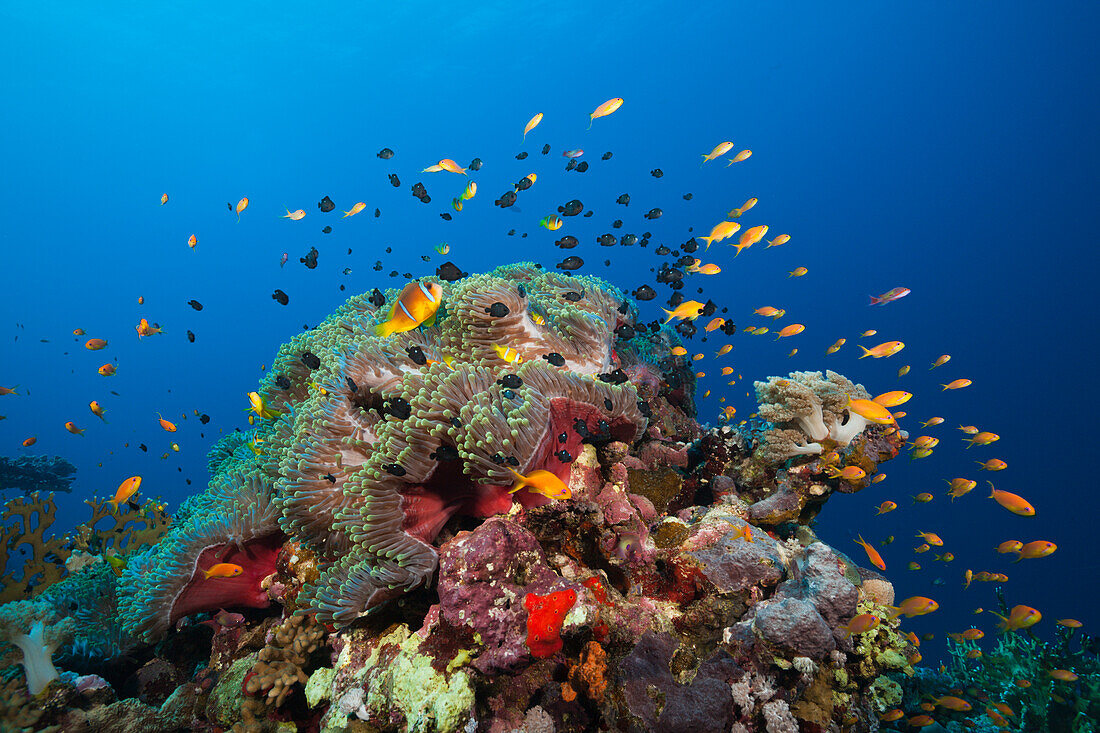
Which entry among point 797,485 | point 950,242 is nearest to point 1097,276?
point 950,242

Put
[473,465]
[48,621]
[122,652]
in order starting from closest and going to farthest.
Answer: [473,465] → [48,621] → [122,652]

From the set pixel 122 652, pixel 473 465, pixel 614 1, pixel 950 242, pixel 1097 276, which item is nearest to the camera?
pixel 473 465

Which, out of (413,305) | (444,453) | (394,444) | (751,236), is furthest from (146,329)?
(751,236)

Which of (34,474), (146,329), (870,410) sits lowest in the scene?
(870,410)

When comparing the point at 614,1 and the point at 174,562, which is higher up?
the point at 614,1

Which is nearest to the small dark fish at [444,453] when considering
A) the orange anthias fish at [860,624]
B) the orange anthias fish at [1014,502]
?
the orange anthias fish at [860,624]

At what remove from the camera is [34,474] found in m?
19.7

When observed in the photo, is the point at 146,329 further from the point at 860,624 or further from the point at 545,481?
the point at 860,624

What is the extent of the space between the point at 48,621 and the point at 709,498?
22.8ft

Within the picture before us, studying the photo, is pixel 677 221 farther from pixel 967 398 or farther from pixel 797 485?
pixel 797 485

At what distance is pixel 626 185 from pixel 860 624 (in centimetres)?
11209

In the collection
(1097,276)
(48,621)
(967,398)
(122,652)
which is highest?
(1097,276)

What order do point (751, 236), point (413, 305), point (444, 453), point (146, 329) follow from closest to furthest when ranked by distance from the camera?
point (413, 305), point (444, 453), point (751, 236), point (146, 329)

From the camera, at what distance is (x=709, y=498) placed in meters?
5.10
